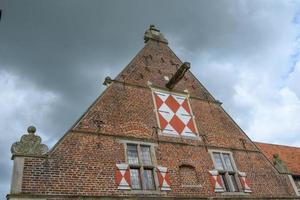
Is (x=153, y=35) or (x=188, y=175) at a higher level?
(x=153, y=35)

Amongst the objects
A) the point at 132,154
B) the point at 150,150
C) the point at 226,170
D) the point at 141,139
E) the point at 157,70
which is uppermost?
the point at 157,70

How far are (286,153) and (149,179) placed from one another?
1093cm

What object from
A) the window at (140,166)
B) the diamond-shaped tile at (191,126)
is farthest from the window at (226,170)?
the window at (140,166)

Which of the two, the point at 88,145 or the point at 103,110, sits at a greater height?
the point at 103,110

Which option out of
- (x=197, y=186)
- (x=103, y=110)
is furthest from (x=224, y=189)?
(x=103, y=110)

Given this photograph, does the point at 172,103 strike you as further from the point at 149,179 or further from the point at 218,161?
the point at 149,179

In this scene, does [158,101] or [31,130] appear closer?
[31,130]

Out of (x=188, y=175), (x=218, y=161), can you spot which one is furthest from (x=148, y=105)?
(x=218, y=161)

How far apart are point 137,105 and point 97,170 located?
3.01 metres

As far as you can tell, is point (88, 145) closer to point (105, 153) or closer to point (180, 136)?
point (105, 153)

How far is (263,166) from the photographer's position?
424 inches

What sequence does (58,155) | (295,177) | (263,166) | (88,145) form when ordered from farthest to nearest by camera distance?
(295,177) < (263,166) < (88,145) < (58,155)

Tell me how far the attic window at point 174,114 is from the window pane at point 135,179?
1.93m

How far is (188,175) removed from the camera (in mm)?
8633
